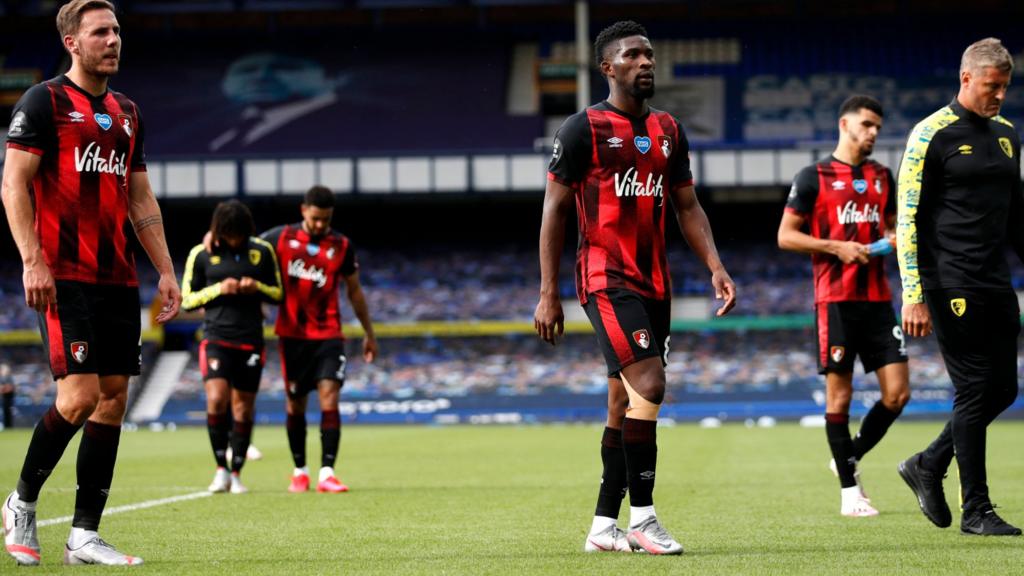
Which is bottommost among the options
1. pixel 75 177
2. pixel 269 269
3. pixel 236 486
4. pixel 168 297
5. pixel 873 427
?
pixel 236 486

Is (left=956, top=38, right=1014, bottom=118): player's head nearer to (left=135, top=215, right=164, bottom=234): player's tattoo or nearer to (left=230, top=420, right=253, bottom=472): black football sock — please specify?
(left=135, top=215, right=164, bottom=234): player's tattoo

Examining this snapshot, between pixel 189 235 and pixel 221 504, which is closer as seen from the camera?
pixel 221 504

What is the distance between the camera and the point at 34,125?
5.52 metres

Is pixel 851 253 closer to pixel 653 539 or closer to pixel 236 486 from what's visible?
pixel 653 539

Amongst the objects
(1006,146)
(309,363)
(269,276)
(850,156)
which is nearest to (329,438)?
(309,363)

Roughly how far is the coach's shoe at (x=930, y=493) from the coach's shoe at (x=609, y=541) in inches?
71.1

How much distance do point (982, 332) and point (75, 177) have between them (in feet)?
13.7

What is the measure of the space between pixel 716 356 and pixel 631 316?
30.4m

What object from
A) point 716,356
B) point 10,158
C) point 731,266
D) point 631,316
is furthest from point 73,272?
point 731,266

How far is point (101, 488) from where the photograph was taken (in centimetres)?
579

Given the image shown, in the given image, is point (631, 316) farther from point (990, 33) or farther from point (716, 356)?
point (990, 33)

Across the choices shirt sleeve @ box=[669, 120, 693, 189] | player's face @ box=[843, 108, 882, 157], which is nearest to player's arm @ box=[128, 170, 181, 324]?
shirt sleeve @ box=[669, 120, 693, 189]

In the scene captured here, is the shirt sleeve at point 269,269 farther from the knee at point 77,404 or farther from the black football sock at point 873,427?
the knee at point 77,404

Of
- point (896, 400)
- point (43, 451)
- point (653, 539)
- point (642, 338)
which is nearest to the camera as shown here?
point (43, 451)
